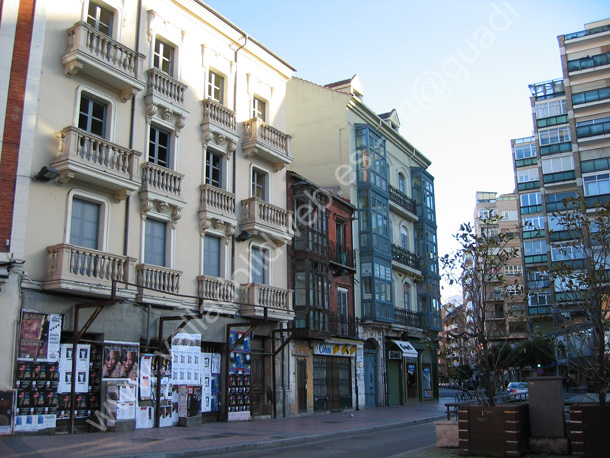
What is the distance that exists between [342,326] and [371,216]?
689 centimetres

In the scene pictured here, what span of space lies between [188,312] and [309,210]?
9063 millimetres

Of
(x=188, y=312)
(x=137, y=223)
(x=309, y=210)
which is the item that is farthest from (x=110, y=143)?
(x=309, y=210)

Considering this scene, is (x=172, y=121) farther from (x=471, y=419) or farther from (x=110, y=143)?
(x=471, y=419)

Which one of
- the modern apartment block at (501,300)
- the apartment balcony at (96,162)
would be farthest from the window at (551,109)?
the apartment balcony at (96,162)

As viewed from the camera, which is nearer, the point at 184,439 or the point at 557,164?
the point at 184,439

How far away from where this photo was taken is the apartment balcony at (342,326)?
92.3ft

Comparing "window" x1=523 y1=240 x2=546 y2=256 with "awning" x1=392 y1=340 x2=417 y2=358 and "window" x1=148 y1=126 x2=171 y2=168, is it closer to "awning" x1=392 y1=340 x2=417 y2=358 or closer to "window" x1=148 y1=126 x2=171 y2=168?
"awning" x1=392 y1=340 x2=417 y2=358

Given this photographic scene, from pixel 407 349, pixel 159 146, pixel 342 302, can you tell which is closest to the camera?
pixel 159 146

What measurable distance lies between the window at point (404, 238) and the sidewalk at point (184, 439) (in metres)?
17.4

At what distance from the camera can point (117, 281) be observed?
16.3 meters

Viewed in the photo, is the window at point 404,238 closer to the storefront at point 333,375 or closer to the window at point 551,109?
the storefront at point 333,375

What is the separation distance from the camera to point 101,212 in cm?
1794

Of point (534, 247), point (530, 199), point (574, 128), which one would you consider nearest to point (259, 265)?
point (574, 128)

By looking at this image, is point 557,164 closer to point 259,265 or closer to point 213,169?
point 259,265
